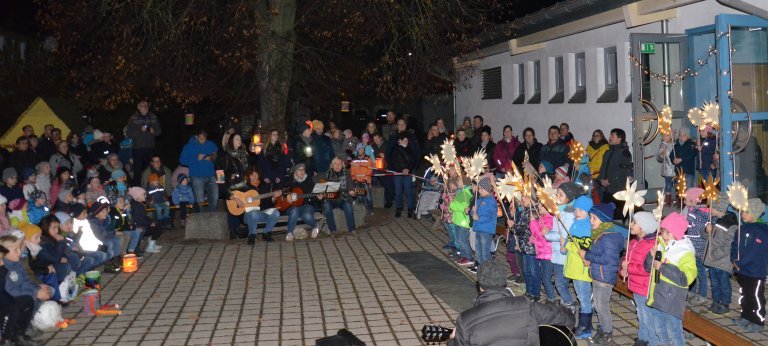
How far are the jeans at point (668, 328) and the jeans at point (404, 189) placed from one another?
10842 mm

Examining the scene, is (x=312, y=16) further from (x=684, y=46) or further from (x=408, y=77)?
(x=684, y=46)

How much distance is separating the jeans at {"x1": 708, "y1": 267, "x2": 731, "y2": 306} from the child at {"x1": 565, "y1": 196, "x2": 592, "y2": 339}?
1761mm

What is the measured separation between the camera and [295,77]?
24.2m

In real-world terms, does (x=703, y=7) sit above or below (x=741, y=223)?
above

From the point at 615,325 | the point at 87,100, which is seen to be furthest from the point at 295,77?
the point at 615,325

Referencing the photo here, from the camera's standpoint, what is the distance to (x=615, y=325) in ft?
31.8

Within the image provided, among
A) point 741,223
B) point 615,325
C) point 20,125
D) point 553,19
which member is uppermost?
point 553,19

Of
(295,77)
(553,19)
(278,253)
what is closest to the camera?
(278,253)

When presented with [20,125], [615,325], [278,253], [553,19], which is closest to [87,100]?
[20,125]

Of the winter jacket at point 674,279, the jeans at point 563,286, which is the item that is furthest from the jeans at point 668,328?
the jeans at point 563,286

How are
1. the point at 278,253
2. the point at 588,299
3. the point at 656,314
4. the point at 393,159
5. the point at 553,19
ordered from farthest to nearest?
the point at 553,19 < the point at 393,159 < the point at 278,253 < the point at 588,299 < the point at 656,314

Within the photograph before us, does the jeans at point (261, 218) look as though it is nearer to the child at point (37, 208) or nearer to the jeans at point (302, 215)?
the jeans at point (302, 215)

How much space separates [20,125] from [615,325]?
17164 millimetres

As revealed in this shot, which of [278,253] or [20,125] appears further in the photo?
[20,125]
